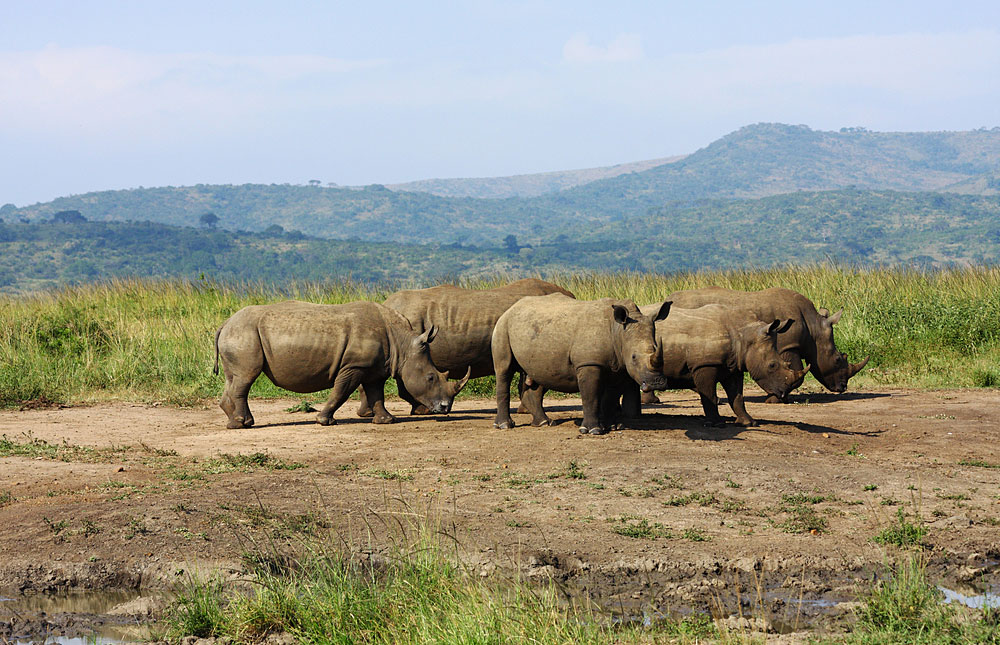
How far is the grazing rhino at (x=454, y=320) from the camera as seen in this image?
38.8 feet

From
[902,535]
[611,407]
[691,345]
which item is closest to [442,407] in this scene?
[611,407]

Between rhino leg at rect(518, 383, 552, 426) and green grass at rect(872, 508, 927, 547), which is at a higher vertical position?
rhino leg at rect(518, 383, 552, 426)

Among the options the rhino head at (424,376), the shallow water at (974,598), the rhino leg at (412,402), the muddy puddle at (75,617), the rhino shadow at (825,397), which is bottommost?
the muddy puddle at (75,617)

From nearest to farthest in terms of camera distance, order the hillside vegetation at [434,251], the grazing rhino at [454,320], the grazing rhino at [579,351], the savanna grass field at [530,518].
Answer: the savanna grass field at [530,518], the grazing rhino at [579,351], the grazing rhino at [454,320], the hillside vegetation at [434,251]

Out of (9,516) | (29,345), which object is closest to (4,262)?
(29,345)

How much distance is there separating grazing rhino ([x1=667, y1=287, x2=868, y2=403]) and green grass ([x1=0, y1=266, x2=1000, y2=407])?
142cm

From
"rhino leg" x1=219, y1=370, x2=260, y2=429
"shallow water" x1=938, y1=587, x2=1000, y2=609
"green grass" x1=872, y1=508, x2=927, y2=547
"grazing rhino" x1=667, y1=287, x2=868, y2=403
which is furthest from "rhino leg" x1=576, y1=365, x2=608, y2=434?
"shallow water" x1=938, y1=587, x2=1000, y2=609

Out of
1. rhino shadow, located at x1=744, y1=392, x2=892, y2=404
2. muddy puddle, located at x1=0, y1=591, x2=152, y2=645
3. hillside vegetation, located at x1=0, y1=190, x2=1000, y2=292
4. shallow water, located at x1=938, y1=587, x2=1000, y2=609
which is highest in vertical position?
hillside vegetation, located at x1=0, y1=190, x2=1000, y2=292

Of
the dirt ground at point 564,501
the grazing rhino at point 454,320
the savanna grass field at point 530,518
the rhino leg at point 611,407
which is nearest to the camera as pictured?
the savanna grass field at point 530,518

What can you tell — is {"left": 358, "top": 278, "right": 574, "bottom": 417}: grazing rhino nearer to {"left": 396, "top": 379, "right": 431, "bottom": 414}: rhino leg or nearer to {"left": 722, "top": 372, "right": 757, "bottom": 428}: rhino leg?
{"left": 396, "top": 379, "right": 431, "bottom": 414}: rhino leg

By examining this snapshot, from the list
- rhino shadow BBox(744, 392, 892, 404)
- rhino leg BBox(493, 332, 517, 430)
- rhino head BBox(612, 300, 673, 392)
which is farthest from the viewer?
rhino shadow BBox(744, 392, 892, 404)

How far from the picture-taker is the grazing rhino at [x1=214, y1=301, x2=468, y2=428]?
35.6ft

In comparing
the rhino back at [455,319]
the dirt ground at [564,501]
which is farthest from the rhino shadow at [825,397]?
the rhino back at [455,319]

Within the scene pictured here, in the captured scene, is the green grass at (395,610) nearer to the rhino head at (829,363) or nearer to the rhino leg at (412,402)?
the rhino leg at (412,402)
